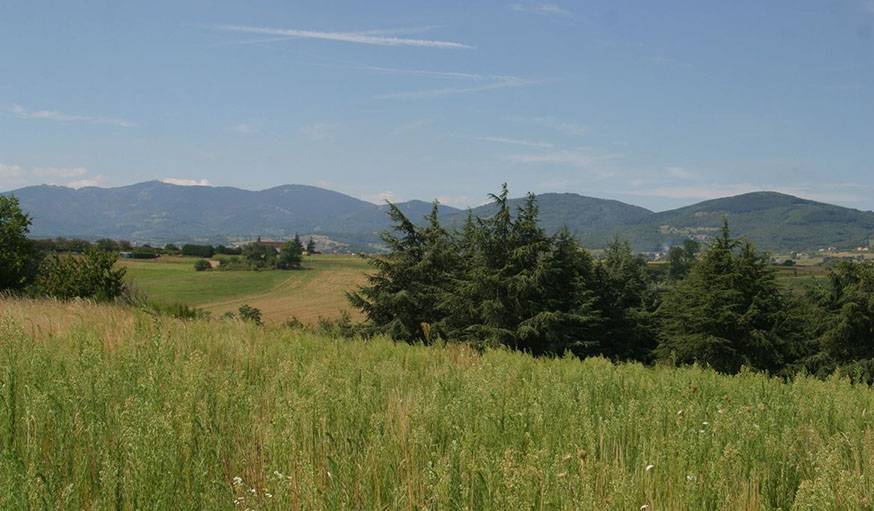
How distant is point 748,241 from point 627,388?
126 ft

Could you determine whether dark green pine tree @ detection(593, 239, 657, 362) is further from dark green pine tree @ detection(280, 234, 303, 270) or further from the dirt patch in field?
dark green pine tree @ detection(280, 234, 303, 270)

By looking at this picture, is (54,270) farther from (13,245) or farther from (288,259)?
(288,259)

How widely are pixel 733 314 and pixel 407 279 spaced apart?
1881 centimetres

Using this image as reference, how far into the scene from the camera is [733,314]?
36.9m

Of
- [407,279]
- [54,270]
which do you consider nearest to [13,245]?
[54,270]

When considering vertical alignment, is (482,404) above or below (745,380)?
above

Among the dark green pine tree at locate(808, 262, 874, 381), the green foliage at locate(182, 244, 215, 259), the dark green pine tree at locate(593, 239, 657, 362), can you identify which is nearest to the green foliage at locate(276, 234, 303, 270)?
the green foliage at locate(182, 244, 215, 259)

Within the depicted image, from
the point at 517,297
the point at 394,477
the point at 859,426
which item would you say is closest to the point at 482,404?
the point at 394,477

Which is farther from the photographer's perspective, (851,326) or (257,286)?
(257,286)

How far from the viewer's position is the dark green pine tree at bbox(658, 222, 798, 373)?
3734 centimetres

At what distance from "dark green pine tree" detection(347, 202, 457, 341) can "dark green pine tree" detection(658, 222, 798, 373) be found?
14.6 metres

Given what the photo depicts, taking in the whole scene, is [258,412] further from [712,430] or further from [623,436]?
[712,430]

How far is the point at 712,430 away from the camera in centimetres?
407

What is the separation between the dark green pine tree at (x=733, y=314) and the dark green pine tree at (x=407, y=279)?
1464cm
